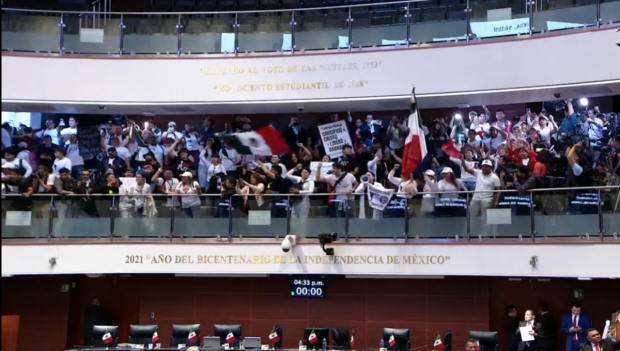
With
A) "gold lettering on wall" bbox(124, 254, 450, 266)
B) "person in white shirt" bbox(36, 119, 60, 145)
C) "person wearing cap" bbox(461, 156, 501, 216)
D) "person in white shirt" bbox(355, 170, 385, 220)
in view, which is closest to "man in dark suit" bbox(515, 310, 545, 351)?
"gold lettering on wall" bbox(124, 254, 450, 266)

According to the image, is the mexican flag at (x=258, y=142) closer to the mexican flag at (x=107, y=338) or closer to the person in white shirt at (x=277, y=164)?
the person in white shirt at (x=277, y=164)

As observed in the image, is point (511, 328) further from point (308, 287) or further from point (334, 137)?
point (334, 137)

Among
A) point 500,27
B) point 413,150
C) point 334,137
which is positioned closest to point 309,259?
point 413,150

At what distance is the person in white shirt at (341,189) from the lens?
14.7m

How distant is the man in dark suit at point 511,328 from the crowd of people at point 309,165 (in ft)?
9.13

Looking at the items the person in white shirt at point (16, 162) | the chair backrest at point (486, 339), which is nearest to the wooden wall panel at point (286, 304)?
the chair backrest at point (486, 339)

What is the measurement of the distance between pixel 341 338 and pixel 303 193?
3138mm

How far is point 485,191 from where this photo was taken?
1397 centimetres

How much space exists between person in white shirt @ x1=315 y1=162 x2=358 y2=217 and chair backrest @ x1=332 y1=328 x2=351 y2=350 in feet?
8.73

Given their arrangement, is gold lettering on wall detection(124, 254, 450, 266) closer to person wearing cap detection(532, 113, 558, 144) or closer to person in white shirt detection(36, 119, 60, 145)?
person wearing cap detection(532, 113, 558, 144)

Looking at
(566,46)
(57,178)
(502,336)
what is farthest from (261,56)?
(502,336)

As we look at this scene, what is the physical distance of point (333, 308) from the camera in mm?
16844

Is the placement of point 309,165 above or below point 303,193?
above

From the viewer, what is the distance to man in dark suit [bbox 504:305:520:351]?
15.5m
